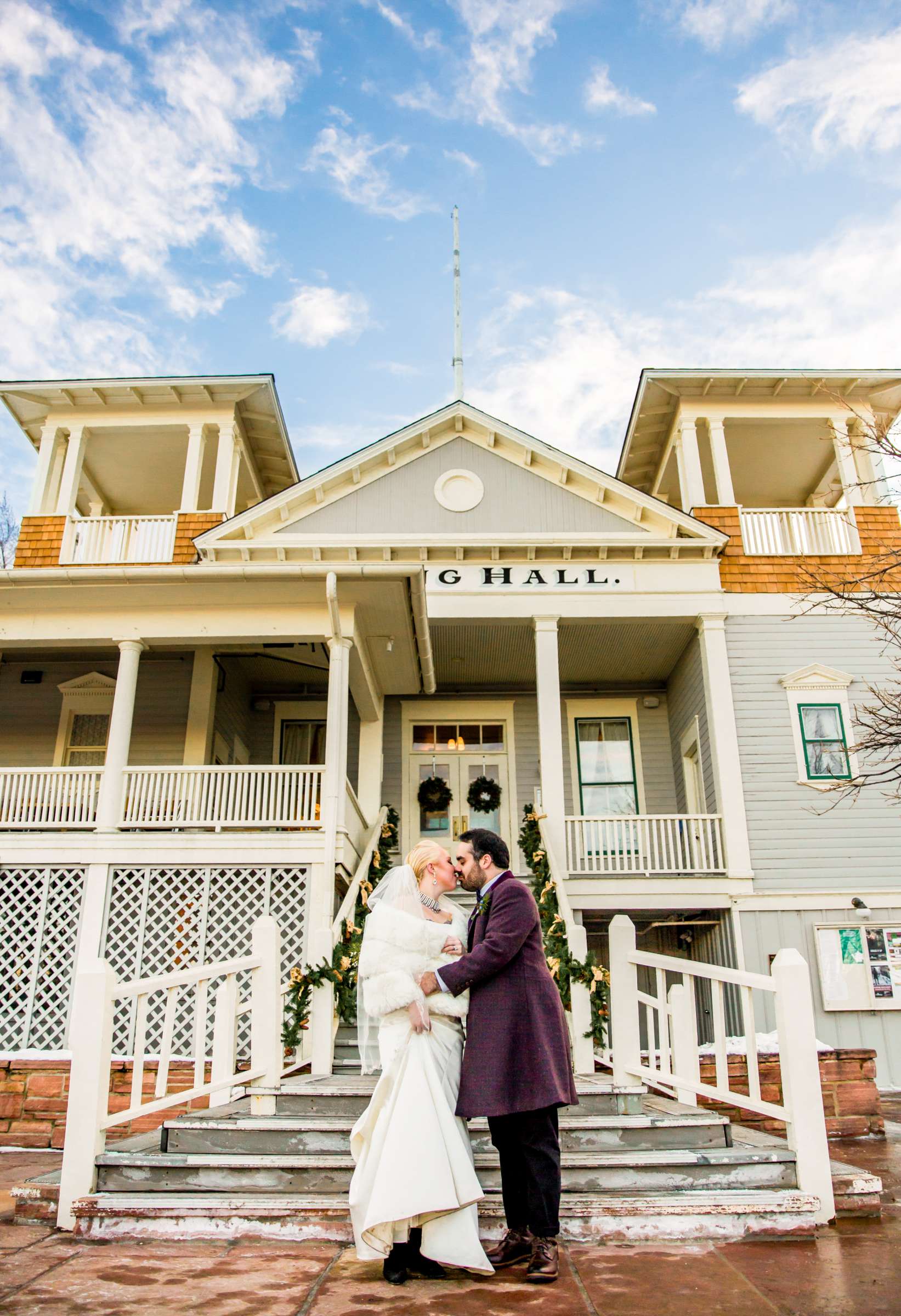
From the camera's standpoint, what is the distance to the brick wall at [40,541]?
12.3 metres

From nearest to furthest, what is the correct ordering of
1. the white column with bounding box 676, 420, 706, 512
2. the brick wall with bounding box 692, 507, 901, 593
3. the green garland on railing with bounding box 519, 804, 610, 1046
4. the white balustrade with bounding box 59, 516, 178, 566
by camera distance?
the green garland on railing with bounding box 519, 804, 610, 1046, the brick wall with bounding box 692, 507, 901, 593, the white balustrade with bounding box 59, 516, 178, 566, the white column with bounding box 676, 420, 706, 512

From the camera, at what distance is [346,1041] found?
7.59 meters

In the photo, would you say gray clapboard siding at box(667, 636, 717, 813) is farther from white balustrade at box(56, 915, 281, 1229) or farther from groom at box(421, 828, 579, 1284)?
groom at box(421, 828, 579, 1284)

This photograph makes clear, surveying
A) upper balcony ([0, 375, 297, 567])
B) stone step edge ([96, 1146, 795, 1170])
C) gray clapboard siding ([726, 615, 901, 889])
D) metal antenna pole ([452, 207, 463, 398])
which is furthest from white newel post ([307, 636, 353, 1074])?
metal antenna pole ([452, 207, 463, 398])

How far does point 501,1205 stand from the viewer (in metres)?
3.89

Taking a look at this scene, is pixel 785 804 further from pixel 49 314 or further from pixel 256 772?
pixel 49 314

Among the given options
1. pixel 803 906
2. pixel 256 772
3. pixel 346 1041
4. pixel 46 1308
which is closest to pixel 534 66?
pixel 256 772

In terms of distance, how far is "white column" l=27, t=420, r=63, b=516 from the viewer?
42.5 ft

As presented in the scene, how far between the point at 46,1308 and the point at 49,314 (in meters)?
20.7

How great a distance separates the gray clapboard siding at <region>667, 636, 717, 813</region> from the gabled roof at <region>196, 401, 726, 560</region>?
5.16ft

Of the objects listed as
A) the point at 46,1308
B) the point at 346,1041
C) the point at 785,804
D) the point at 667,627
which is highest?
the point at 667,627

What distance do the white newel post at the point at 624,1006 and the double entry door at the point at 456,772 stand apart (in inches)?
265

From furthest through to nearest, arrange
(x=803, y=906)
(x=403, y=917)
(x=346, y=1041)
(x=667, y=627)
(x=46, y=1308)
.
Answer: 1. (x=667, y=627)
2. (x=803, y=906)
3. (x=346, y=1041)
4. (x=403, y=917)
5. (x=46, y=1308)

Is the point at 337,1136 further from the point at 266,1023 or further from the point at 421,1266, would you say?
the point at 421,1266
